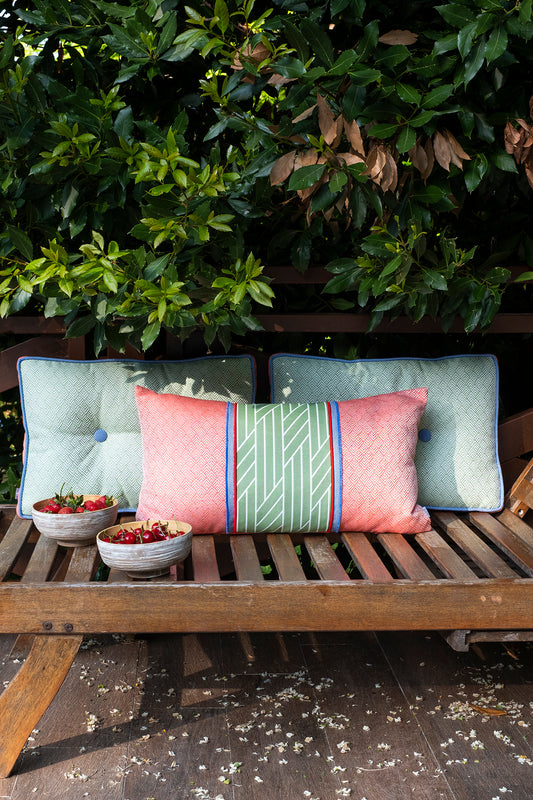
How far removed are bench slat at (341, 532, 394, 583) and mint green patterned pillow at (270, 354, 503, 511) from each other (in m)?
0.30

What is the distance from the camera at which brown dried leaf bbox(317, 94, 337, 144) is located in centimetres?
169

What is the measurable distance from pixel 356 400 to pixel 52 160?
0.97 metres

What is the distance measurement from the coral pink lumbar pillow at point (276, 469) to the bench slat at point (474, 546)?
99mm

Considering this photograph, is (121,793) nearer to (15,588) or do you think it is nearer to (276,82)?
(15,588)

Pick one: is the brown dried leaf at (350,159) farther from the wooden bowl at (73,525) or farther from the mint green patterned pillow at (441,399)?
the wooden bowl at (73,525)

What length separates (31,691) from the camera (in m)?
1.64

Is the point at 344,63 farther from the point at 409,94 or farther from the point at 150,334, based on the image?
the point at 150,334

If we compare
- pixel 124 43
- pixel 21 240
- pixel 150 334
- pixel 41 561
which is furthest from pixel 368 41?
pixel 41 561

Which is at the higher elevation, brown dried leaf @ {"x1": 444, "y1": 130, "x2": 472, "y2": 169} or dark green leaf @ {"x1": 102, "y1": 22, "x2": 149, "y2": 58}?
dark green leaf @ {"x1": 102, "y1": 22, "x2": 149, "y2": 58}

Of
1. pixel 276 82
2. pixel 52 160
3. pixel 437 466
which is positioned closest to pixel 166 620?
pixel 437 466

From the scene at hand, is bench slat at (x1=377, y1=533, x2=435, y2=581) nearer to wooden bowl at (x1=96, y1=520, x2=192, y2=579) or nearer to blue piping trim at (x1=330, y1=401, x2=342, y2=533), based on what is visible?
blue piping trim at (x1=330, y1=401, x2=342, y2=533)

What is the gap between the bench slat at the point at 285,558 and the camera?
5.65 ft

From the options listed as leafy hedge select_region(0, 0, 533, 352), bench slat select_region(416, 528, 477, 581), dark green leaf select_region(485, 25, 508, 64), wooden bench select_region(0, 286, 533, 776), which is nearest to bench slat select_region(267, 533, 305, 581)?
wooden bench select_region(0, 286, 533, 776)

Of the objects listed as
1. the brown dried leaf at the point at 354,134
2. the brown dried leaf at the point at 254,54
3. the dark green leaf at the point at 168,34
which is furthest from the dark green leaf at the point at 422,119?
the dark green leaf at the point at 168,34
